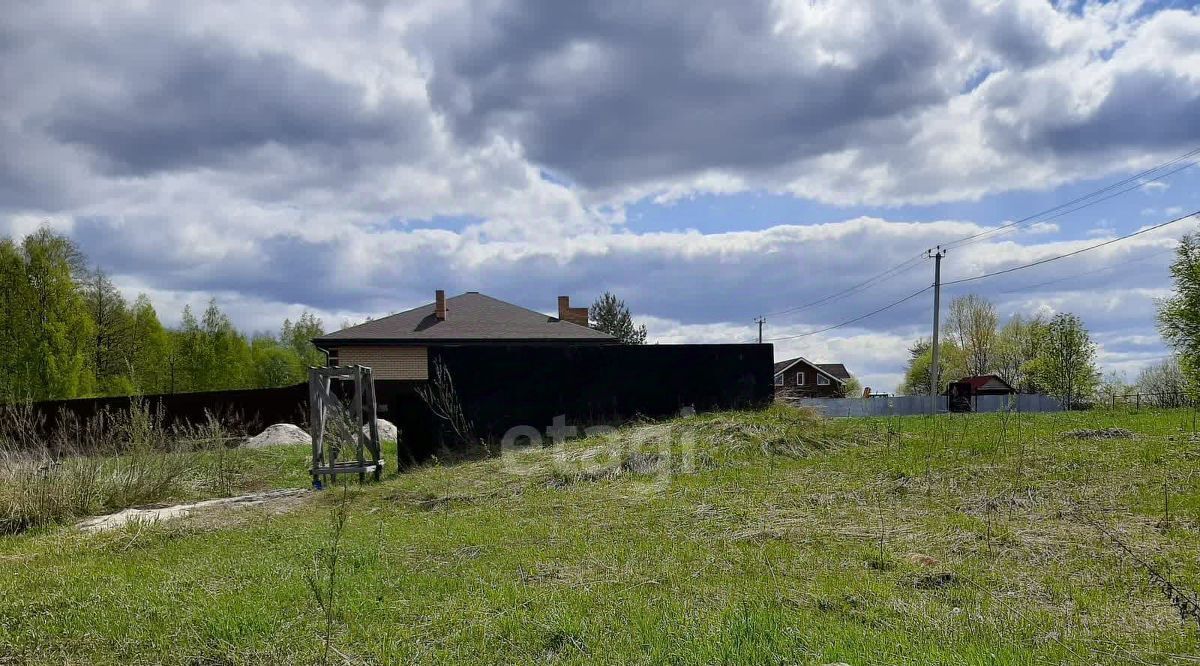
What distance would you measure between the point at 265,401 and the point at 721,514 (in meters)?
21.4

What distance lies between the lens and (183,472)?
36.6 ft

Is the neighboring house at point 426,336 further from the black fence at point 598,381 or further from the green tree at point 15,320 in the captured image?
the black fence at point 598,381

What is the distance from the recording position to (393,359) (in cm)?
3195

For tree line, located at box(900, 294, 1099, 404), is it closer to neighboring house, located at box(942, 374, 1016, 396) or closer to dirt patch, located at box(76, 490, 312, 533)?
neighboring house, located at box(942, 374, 1016, 396)

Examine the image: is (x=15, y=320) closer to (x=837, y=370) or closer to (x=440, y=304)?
(x=440, y=304)

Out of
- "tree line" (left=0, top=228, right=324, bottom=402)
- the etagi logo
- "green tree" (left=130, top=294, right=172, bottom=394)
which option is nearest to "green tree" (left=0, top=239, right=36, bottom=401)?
"tree line" (left=0, top=228, right=324, bottom=402)

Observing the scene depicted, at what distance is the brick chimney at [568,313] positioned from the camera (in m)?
34.8

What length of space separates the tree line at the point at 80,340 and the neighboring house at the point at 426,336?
24.8ft

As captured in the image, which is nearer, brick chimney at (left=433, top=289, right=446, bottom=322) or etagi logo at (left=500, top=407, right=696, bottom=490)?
etagi logo at (left=500, top=407, right=696, bottom=490)

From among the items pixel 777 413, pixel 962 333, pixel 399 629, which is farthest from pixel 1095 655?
pixel 962 333

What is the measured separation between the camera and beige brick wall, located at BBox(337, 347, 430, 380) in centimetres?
3180

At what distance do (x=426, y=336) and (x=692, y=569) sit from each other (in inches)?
1063

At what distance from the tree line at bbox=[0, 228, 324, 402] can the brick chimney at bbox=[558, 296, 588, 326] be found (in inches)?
511

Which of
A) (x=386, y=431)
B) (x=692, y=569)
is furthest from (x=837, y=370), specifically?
(x=692, y=569)
